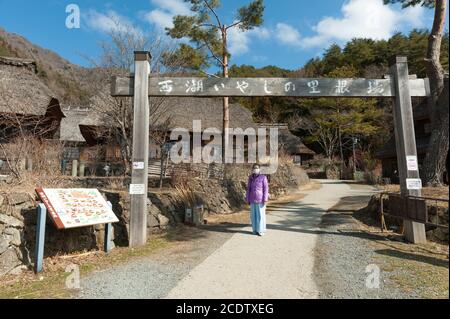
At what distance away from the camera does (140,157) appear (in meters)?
6.36

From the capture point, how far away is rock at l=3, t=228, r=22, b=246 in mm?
5115

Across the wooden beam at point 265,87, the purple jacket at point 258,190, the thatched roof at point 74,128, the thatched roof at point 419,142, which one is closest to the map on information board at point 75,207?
the wooden beam at point 265,87

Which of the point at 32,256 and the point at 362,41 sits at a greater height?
the point at 362,41

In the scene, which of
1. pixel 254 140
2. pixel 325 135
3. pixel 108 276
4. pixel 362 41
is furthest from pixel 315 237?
pixel 362 41

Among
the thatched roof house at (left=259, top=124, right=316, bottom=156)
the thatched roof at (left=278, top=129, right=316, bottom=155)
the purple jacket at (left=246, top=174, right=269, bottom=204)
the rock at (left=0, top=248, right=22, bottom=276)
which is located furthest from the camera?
the thatched roof at (left=278, top=129, right=316, bottom=155)

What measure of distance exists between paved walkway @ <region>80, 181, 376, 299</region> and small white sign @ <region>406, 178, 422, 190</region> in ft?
7.76

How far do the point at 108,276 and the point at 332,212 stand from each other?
8002mm

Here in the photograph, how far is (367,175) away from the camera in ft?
Answer: 81.1

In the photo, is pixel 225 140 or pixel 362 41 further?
pixel 362 41

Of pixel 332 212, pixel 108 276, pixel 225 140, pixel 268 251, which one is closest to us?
pixel 108 276

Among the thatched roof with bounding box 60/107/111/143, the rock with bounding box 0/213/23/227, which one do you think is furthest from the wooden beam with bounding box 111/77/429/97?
the thatched roof with bounding box 60/107/111/143

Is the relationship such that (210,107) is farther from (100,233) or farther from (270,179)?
(100,233)

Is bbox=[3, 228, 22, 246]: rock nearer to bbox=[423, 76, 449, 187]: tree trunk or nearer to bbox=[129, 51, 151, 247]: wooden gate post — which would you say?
bbox=[129, 51, 151, 247]: wooden gate post

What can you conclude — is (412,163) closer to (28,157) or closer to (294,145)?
(28,157)
